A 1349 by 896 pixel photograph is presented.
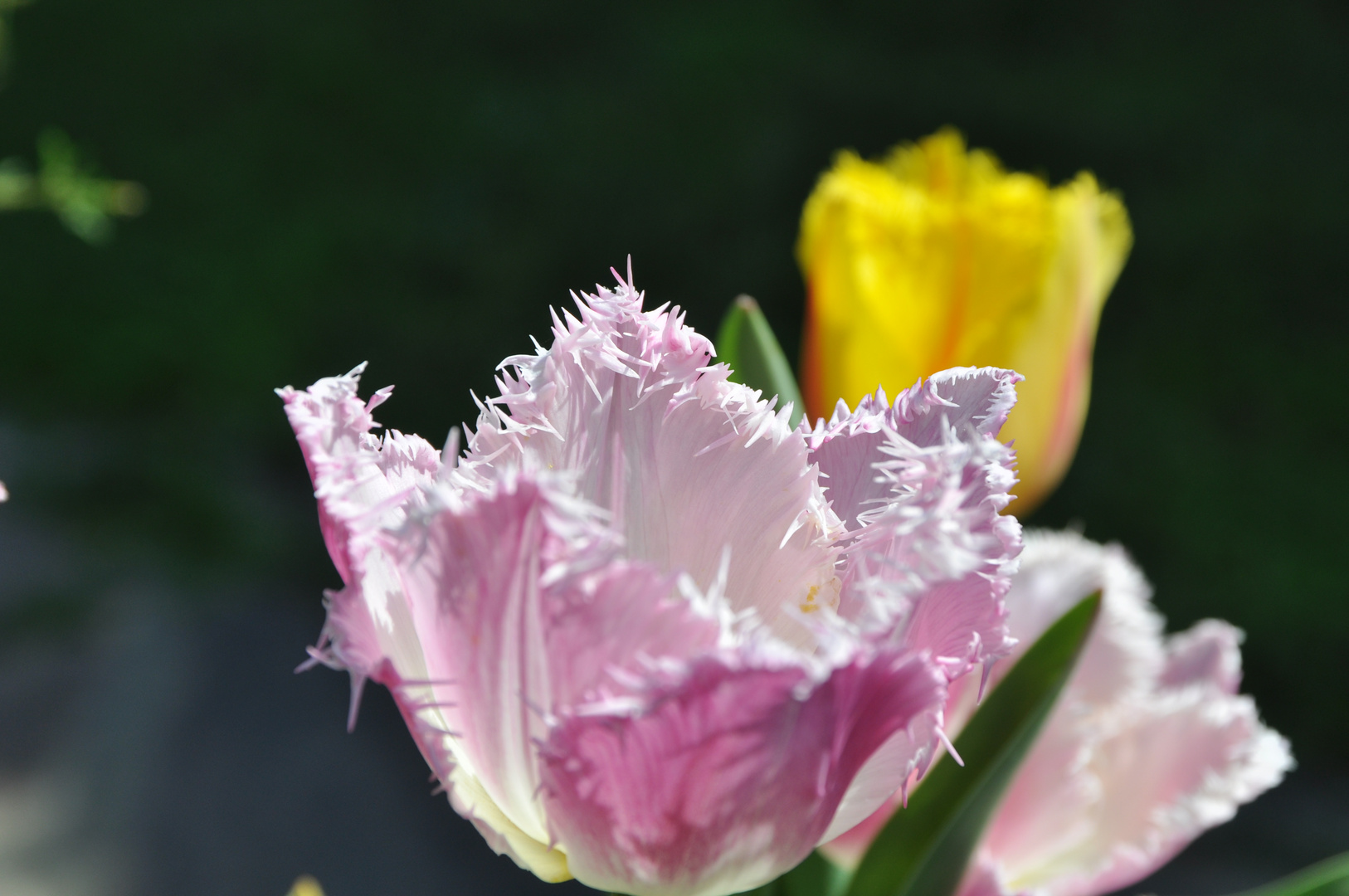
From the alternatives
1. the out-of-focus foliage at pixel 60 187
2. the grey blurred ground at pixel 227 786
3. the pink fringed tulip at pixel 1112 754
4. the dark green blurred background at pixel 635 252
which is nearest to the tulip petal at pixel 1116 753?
the pink fringed tulip at pixel 1112 754

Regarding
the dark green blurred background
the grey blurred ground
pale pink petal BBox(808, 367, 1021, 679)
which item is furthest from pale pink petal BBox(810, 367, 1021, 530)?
the dark green blurred background

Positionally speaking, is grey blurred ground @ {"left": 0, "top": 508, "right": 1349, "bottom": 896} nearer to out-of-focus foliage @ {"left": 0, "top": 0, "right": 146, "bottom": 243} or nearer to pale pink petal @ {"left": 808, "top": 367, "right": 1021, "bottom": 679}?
out-of-focus foliage @ {"left": 0, "top": 0, "right": 146, "bottom": 243}

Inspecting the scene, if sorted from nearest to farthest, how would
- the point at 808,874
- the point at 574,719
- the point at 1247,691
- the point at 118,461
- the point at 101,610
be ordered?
the point at 574,719 → the point at 808,874 → the point at 1247,691 → the point at 101,610 → the point at 118,461

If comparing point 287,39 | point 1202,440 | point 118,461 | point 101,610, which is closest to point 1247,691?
point 1202,440

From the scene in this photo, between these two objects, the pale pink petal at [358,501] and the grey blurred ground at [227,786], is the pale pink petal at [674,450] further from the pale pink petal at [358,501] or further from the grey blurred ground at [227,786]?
the grey blurred ground at [227,786]

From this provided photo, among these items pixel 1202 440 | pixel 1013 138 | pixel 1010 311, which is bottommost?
pixel 1202 440

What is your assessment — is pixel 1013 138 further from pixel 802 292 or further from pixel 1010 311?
pixel 1010 311
